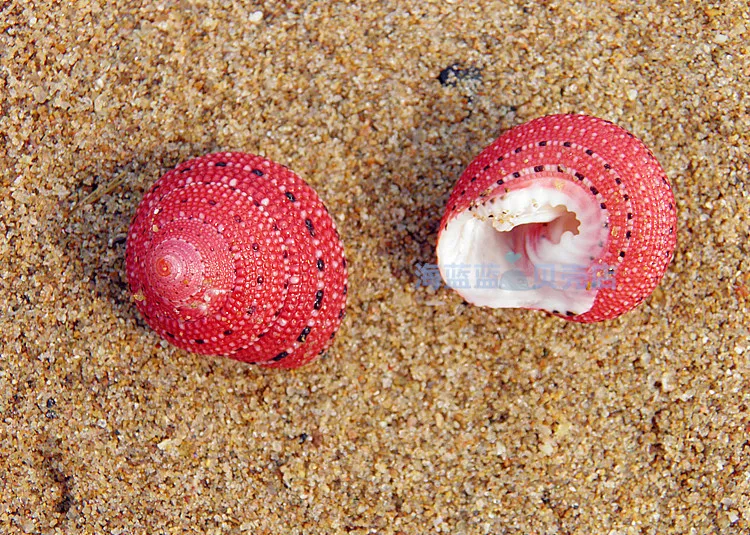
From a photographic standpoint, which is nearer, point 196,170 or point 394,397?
point 196,170

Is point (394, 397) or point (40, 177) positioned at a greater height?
point (40, 177)

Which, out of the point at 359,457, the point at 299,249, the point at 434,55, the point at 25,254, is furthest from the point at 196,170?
the point at 359,457

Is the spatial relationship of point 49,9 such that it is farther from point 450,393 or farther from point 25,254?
point 450,393

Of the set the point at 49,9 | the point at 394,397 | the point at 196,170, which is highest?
the point at 49,9
